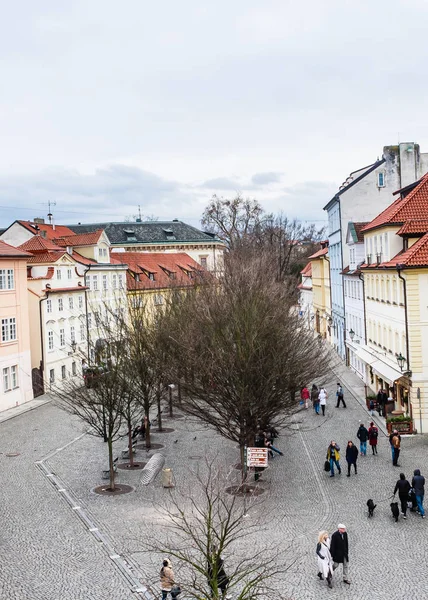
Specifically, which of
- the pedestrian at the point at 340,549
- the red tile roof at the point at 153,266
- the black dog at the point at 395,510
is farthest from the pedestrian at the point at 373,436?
the red tile roof at the point at 153,266

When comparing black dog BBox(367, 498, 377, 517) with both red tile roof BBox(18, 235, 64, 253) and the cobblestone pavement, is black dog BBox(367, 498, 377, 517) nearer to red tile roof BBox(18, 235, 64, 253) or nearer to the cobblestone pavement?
the cobblestone pavement

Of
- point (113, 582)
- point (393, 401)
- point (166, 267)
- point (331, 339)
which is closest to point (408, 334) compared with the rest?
Answer: point (393, 401)

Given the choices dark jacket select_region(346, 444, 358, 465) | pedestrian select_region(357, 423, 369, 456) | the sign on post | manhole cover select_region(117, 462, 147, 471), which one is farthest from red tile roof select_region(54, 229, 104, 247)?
the sign on post

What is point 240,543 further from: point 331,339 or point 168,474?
point 331,339

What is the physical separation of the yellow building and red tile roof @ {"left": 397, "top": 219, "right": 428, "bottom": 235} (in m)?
34.9

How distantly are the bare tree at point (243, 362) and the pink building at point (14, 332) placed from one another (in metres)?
15.2

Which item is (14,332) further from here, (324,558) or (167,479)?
(324,558)

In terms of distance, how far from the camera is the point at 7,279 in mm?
41156

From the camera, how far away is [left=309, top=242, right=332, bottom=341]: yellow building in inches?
2694

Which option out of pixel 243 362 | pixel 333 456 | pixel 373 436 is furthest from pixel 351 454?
pixel 243 362

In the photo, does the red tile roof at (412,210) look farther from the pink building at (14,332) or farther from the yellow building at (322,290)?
the yellow building at (322,290)

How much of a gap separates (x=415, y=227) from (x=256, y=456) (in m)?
15.1

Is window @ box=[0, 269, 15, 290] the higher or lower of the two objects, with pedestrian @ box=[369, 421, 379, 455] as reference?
higher

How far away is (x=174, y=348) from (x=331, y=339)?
39.9 metres
